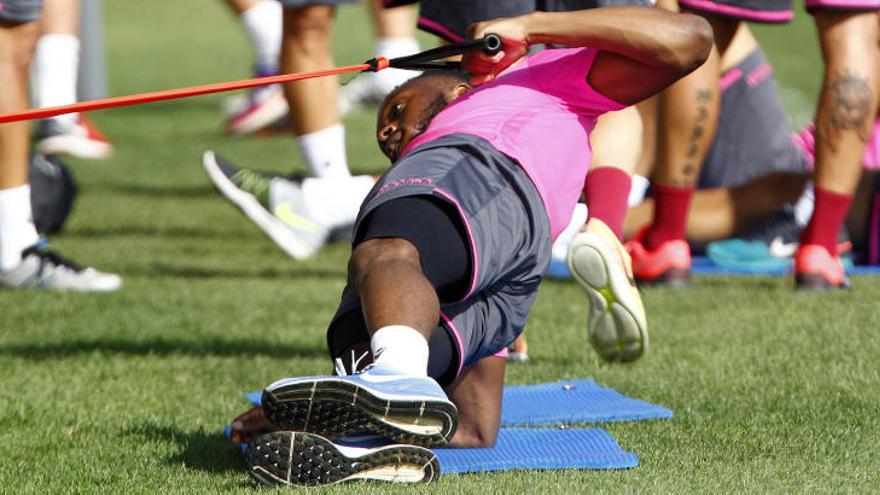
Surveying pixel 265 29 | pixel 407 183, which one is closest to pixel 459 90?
pixel 407 183

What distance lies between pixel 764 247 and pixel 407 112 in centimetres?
291

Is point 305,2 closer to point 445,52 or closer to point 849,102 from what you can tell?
point 849,102

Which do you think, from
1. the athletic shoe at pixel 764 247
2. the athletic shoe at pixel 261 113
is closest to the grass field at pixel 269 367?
the athletic shoe at pixel 764 247

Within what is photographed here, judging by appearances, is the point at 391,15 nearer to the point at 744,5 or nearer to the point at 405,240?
the point at 744,5

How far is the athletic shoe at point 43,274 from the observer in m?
5.34

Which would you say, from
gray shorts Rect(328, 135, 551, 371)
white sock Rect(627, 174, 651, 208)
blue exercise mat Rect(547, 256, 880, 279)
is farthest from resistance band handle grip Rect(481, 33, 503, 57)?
white sock Rect(627, 174, 651, 208)

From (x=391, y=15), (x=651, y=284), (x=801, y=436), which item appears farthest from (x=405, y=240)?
(x=391, y=15)

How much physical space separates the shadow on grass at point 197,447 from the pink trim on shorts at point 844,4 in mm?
2667

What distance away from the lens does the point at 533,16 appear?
3215 mm

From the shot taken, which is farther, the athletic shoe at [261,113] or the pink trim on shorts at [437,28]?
the athletic shoe at [261,113]

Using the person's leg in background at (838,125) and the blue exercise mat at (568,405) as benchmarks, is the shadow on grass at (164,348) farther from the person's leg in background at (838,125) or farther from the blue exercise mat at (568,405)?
the person's leg in background at (838,125)

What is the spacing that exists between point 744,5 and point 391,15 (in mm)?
2924

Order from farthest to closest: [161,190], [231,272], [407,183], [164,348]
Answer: [161,190], [231,272], [164,348], [407,183]

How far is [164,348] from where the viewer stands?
4.47 meters
